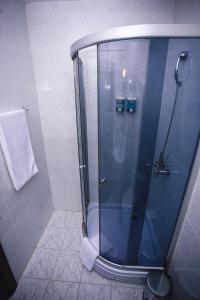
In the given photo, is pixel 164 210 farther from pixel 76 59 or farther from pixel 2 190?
pixel 76 59

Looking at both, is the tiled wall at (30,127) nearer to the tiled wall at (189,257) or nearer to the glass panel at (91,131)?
the glass panel at (91,131)

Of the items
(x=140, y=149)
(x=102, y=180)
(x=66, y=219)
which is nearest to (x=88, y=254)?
(x=66, y=219)

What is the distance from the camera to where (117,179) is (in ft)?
4.81

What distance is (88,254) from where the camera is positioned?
1.41 m

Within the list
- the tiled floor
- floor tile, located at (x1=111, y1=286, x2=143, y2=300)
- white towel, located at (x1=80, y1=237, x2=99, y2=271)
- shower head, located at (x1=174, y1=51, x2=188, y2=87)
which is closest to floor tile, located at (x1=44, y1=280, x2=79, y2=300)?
the tiled floor

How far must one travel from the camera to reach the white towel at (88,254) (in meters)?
1.37

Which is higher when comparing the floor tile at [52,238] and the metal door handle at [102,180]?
the metal door handle at [102,180]

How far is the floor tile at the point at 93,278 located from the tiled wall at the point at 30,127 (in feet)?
2.01

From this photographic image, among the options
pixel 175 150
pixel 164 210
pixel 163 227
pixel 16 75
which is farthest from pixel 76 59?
pixel 163 227

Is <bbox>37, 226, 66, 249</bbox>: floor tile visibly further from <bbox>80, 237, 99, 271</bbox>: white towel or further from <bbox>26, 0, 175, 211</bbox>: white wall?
<bbox>26, 0, 175, 211</bbox>: white wall

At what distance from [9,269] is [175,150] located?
5.61 ft

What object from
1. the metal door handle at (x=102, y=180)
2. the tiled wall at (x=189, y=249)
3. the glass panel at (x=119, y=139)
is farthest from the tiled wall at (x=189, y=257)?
the metal door handle at (x=102, y=180)

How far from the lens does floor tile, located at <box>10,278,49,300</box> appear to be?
1.23 metres

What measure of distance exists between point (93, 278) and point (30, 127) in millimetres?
1582
